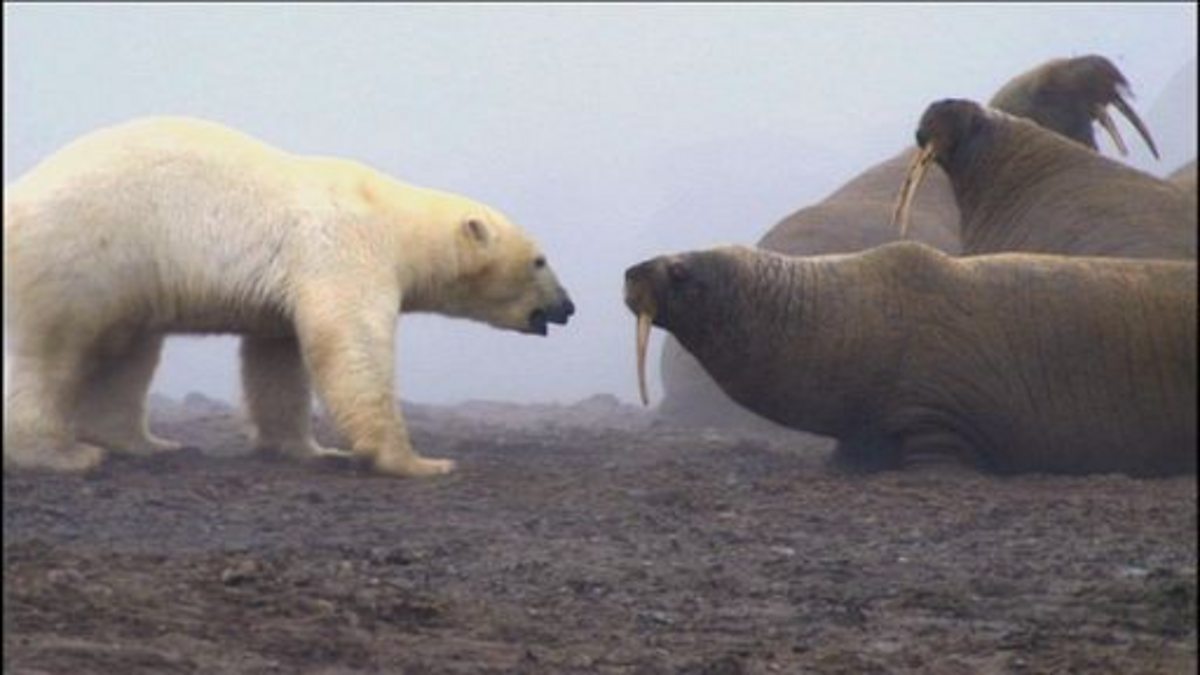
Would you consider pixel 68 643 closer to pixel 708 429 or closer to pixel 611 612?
pixel 611 612

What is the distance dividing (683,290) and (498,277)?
402mm

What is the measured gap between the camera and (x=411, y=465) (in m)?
3.46

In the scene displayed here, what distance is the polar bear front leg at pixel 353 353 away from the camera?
3961 mm

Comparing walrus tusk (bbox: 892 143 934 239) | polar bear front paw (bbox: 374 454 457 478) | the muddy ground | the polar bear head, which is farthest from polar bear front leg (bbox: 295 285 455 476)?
walrus tusk (bbox: 892 143 934 239)

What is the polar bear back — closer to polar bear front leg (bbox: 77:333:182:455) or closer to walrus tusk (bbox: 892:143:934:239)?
polar bear front leg (bbox: 77:333:182:455)

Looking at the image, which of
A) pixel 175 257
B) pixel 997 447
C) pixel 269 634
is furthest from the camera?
Answer: pixel 997 447

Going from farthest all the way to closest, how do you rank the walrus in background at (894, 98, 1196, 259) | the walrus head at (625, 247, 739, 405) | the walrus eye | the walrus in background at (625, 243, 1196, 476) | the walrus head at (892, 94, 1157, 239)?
the walrus eye
the walrus head at (625, 247, 739, 405)
the walrus head at (892, 94, 1157, 239)
the walrus in background at (625, 243, 1196, 476)
the walrus in background at (894, 98, 1196, 259)

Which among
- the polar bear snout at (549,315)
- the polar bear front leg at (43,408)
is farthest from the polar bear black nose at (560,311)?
the polar bear front leg at (43,408)

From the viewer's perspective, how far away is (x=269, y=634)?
200 centimetres

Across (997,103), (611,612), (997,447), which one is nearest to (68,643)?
(611,612)

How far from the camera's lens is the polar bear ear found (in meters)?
4.77

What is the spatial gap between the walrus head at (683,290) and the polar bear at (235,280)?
0.19 m

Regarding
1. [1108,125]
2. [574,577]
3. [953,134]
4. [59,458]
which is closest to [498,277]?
[953,134]

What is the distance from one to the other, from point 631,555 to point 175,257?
1145 mm
